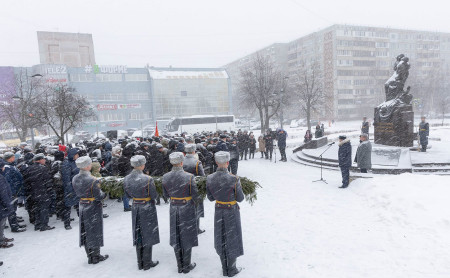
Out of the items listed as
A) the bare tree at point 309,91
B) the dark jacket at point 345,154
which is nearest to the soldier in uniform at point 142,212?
the dark jacket at point 345,154

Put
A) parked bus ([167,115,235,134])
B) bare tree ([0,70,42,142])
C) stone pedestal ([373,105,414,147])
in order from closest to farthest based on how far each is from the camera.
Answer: stone pedestal ([373,105,414,147]) → bare tree ([0,70,42,142]) → parked bus ([167,115,235,134])

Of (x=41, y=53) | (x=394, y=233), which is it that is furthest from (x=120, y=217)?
(x=41, y=53)

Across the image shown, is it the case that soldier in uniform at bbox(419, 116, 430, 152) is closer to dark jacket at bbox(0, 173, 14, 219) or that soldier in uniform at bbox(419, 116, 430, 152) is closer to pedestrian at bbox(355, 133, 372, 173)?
pedestrian at bbox(355, 133, 372, 173)

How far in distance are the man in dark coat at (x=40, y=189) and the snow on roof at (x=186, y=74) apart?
5626 cm

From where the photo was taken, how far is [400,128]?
1566cm

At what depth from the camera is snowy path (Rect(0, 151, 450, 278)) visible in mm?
4980

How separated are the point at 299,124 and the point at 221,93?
20.4m

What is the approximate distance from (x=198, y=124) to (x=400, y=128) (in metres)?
29.4

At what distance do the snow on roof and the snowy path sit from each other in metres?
56.1

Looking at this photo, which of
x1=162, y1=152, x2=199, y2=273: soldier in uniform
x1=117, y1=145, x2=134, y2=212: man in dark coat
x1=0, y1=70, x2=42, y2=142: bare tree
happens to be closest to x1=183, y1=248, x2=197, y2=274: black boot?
x1=162, y1=152, x2=199, y2=273: soldier in uniform

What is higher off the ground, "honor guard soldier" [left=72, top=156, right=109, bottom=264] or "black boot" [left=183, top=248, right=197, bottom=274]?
"honor guard soldier" [left=72, top=156, right=109, bottom=264]

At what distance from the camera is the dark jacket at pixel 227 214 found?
4664mm

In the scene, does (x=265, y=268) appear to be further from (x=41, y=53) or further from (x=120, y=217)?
(x=41, y=53)

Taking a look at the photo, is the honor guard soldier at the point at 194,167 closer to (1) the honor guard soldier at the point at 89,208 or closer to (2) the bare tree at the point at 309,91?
(1) the honor guard soldier at the point at 89,208
